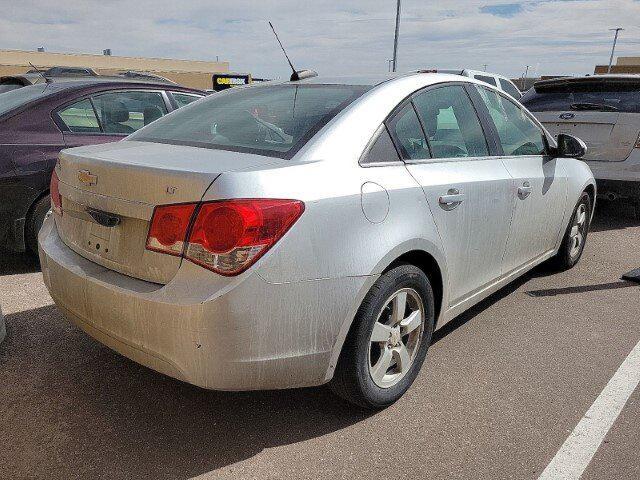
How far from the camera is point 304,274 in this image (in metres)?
2.03

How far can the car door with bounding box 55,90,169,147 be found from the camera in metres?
4.48

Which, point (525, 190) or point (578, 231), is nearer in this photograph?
point (525, 190)

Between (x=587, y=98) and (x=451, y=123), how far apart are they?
4128 mm

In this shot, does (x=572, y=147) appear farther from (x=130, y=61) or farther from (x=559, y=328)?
(x=130, y=61)

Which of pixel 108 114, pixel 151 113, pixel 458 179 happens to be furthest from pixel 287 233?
pixel 151 113

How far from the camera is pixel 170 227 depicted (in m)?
2.00

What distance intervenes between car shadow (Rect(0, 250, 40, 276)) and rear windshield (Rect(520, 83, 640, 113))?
5.71 metres

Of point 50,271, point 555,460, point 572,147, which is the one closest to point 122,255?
point 50,271

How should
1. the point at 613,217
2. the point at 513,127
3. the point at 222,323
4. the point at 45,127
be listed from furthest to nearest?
1. the point at 613,217
2. the point at 45,127
3. the point at 513,127
4. the point at 222,323

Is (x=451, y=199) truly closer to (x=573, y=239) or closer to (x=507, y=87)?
(x=573, y=239)

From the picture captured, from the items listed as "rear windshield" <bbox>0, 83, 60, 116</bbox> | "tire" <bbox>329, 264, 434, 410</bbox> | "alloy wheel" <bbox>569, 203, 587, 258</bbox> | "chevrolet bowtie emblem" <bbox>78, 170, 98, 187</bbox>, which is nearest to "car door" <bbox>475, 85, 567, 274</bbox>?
"alloy wheel" <bbox>569, 203, 587, 258</bbox>

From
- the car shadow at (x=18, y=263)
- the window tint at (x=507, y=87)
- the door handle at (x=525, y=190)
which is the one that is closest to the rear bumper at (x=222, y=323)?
the door handle at (x=525, y=190)

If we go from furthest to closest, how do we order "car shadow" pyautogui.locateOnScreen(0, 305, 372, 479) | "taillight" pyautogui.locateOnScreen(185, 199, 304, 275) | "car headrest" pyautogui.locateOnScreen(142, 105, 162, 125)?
"car headrest" pyautogui.locateOnScreen(142, 105, 162, 125) → "car shadow" pyautogui.locateOnScreen(0, 305, 372, 479) → "taillight" pyautogui.locateOnScreen(185, 199, 304, 275)

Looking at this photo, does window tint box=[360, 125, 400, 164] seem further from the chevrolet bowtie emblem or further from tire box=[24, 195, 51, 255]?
tire box=[24, 195, 51, 255]
